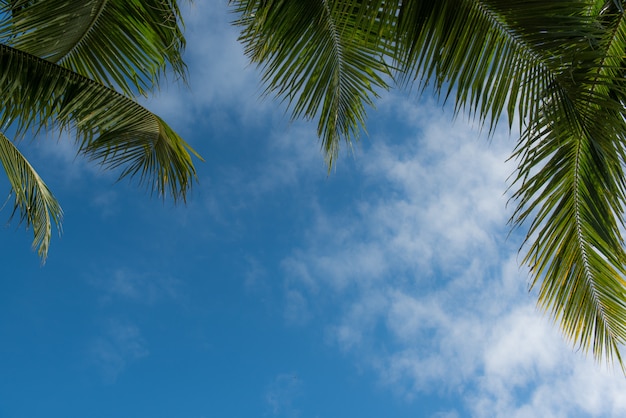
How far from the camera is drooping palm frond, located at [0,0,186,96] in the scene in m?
3.79

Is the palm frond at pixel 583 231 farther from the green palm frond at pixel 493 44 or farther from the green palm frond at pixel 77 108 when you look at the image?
the green palm frond at pixel 77 108

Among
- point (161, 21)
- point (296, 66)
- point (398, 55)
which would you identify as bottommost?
point (398, 55)

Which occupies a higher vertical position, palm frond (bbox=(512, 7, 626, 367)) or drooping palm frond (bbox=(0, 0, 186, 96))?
drooping palm frond (bbox=(0, 0, 186, 96))

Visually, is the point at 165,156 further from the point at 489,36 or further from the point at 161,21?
the point at 489,36

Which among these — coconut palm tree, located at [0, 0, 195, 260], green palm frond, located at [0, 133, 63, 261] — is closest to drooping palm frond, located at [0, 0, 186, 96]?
coconut palm tree, located at [0, 0, 195, 260]

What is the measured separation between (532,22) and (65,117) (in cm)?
298

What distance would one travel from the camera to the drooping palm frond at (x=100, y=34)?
149 inches

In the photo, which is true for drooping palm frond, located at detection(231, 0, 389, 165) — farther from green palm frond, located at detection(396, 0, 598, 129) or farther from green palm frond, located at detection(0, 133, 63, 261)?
green palm frond, located at detection(0, 133, 63, 261)

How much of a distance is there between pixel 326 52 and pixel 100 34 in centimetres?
154

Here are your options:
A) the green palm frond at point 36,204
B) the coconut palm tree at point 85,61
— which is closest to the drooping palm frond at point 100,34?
the coconut palm tree at point 85,61

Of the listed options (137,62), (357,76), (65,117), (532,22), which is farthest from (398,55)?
(65,117)

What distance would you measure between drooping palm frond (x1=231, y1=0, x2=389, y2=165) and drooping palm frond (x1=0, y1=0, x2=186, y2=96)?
683 mm

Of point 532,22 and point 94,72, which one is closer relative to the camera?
point 532,22

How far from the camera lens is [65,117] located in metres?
4.02
